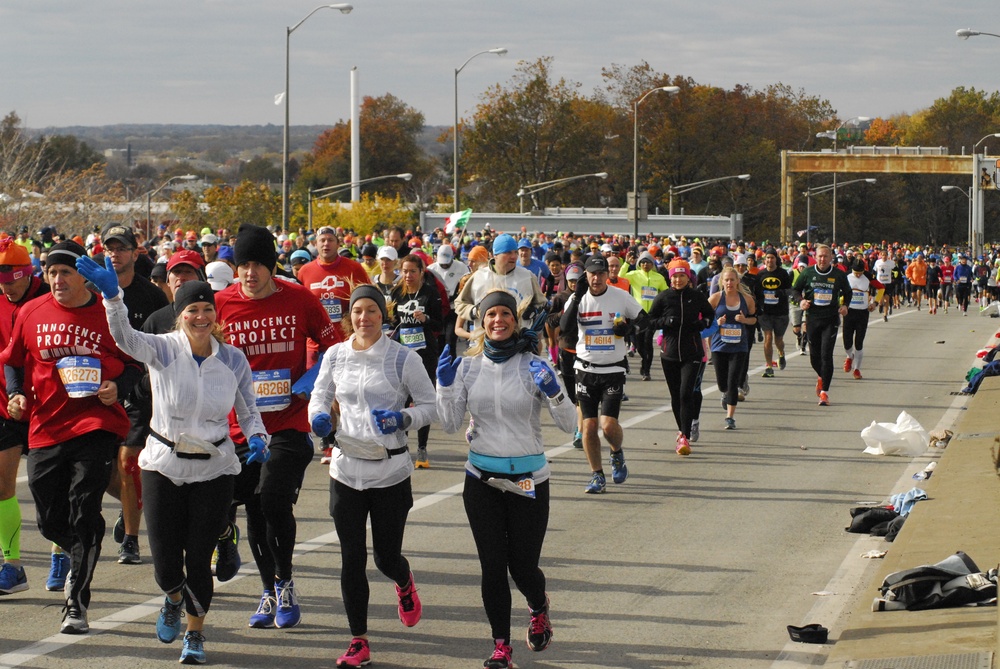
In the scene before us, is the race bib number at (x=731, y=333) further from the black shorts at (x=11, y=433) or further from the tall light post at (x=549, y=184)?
the tall light post at (x=549, y=184)

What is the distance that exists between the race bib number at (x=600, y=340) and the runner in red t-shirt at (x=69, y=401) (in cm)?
486

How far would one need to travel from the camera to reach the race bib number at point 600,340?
1138 cm

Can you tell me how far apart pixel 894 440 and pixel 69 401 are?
8.71 m

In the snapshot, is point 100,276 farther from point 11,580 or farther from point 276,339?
point 11,580

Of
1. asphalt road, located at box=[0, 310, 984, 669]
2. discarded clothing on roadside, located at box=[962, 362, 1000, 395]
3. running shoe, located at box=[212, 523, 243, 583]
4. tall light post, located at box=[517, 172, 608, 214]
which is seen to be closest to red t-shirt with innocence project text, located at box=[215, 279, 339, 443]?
running shoe, located at box=[212, 523, 243, 583]

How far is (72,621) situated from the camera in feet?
23.0

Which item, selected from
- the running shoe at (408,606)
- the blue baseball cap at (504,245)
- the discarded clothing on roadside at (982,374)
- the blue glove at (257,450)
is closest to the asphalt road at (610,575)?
the running shoe at (408,606)

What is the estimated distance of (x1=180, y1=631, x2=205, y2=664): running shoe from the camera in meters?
6.54

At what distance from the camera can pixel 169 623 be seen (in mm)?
6641

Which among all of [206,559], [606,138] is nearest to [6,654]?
[206,559]

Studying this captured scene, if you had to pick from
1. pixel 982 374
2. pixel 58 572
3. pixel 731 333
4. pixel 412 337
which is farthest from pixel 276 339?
pixel 982 374

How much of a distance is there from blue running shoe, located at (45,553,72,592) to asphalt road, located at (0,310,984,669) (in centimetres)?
10

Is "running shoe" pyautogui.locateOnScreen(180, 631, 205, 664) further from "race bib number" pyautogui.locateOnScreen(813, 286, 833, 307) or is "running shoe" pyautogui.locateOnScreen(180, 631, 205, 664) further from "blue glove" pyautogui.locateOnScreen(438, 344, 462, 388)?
"race bib number" pyautogui.locateOnScreen(813, 286, 833, 307)

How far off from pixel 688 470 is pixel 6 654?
7.26 m
